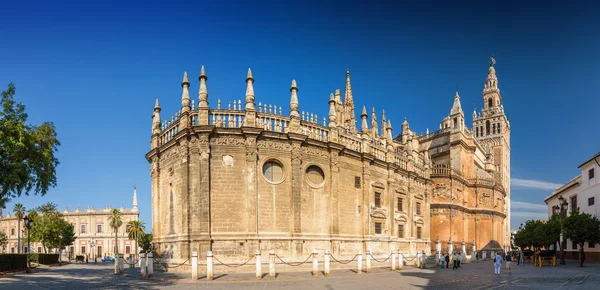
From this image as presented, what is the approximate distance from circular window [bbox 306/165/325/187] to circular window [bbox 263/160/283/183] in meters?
2.17

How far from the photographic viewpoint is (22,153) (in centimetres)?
2566

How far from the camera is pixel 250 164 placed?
24953 millimetres

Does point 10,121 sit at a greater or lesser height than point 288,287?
greater

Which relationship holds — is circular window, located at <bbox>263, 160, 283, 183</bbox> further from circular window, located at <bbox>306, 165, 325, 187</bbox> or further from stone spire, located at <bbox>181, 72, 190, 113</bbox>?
stone spire, located at <bbox>181, 72, 190, 113</bbox>

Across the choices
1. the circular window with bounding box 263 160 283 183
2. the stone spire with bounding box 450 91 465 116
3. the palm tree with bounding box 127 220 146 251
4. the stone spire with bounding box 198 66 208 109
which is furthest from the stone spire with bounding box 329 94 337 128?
the palm tree with bounding box 127 220 146 251

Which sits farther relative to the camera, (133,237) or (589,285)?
(133,237)

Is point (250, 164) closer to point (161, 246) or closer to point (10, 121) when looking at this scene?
point (161, 246)

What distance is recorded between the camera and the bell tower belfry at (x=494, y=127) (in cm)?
8606

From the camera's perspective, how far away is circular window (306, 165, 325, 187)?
91.0 feet

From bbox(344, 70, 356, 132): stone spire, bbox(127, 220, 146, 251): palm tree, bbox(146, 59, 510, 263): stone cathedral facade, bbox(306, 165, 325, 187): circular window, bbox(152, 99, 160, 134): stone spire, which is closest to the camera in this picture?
bbox(146, 59, 510, 263): stone cathedral facade

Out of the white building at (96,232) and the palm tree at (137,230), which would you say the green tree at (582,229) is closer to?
the palm tree at (137,230)

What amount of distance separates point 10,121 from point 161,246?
11.6m

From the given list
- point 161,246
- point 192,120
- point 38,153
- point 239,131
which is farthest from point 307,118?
point 38,153

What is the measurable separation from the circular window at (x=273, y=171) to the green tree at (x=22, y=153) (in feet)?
45.4
